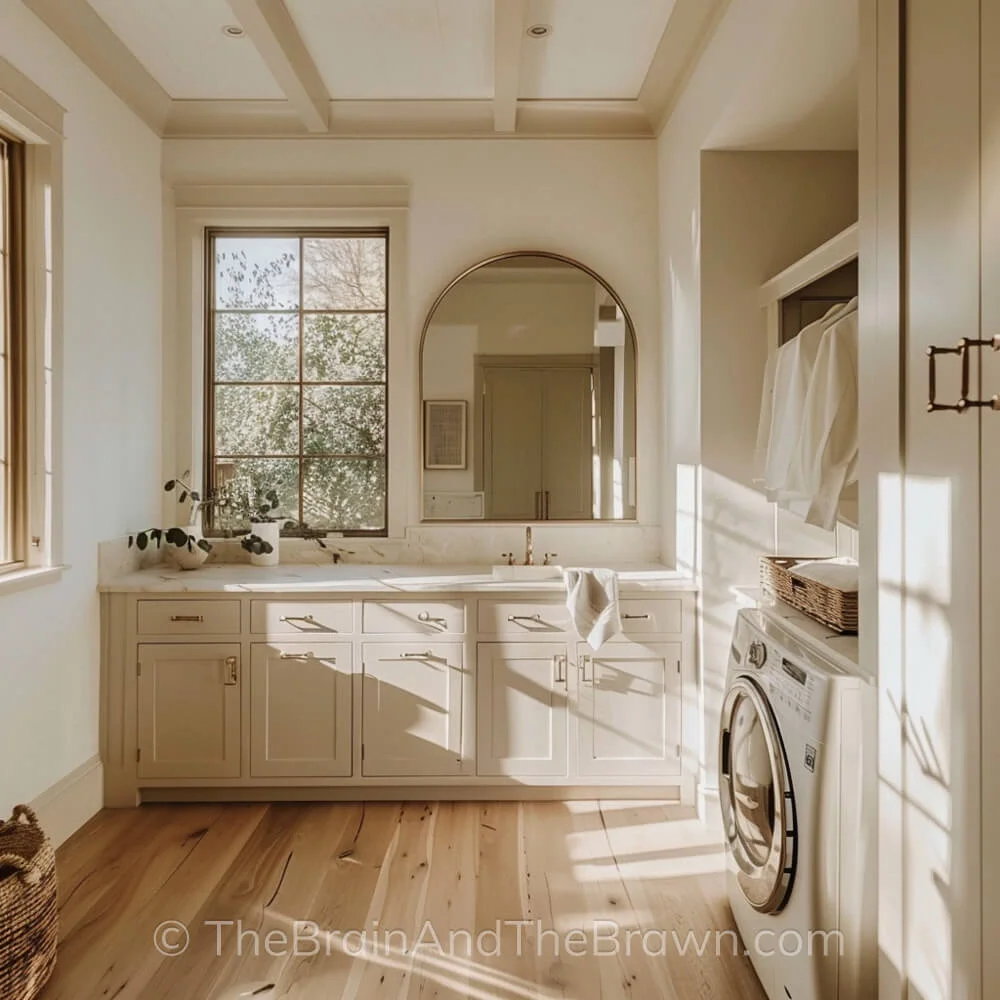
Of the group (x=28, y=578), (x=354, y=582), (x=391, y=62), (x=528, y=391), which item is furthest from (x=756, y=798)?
(x=391, y=62)

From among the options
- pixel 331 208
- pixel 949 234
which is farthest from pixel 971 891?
pixel 331 208

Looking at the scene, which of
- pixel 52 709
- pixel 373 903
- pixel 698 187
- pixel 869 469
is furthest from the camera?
pixel 698 187

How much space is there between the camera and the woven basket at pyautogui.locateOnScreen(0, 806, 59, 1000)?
181cm

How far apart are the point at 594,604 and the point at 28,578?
1833 mm

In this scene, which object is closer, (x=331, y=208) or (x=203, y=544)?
(x=203, y=544)

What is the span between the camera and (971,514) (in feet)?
4.34

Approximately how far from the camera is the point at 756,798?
195 cm

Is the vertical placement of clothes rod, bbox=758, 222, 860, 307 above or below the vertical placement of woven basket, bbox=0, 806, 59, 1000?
above

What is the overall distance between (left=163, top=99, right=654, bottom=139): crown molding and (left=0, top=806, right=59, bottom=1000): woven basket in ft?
9.22

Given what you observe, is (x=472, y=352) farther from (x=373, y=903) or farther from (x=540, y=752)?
(x=373, y=903)

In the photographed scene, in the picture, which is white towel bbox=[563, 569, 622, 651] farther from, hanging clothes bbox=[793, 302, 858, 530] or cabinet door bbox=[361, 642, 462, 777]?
hanging clothes bbox=[793, 302, 858, 530]

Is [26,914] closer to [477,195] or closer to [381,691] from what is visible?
[381,691]

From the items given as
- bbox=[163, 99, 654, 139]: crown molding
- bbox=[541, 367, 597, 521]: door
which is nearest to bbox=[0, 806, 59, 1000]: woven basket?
bbox=[541, 367, 597, 521]: door

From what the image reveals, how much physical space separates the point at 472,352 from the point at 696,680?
1643mm
